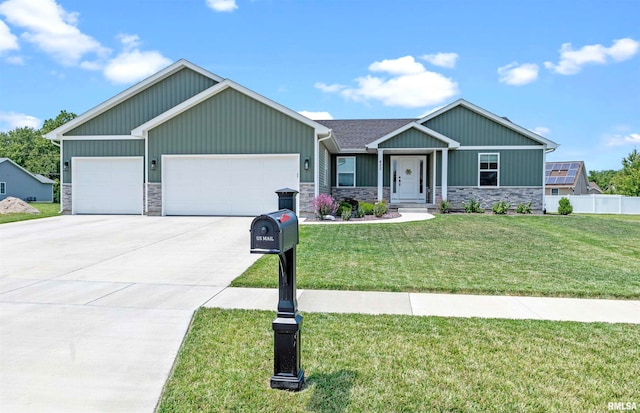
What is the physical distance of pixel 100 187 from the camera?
16812mm

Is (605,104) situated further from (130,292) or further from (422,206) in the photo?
(130,292)

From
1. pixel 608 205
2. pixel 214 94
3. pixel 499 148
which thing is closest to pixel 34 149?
pixel 214 94

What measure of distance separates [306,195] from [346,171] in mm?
5335

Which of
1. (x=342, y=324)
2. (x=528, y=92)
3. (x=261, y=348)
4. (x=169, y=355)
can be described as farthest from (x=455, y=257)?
(x=528, y=92)

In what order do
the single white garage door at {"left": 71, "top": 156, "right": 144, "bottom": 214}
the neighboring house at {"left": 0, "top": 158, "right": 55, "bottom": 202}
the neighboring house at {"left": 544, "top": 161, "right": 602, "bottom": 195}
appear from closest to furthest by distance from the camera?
the single white garage door at {"left": 71, "top": 156, "right": 144, "bottom": 214}, the neighboring house at {"left": 0, "top": 158, "right": 55, "bottom": 202}, the neighboring house at {"left": 544, "top": 161, "right": 602, "bottom": 195}

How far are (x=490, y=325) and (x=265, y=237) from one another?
2.72m

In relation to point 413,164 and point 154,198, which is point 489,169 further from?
point 154,198

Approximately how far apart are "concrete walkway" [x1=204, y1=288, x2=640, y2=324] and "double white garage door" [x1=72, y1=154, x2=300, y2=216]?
1030cm

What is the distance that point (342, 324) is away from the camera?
13.4 ft

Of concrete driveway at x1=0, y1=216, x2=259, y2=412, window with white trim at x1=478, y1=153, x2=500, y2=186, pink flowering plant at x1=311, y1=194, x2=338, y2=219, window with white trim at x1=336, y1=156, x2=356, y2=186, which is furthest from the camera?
window with white trim at x1=336, y1=156, x2=356, y2=186

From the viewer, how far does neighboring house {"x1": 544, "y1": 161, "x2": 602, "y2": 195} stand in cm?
4356

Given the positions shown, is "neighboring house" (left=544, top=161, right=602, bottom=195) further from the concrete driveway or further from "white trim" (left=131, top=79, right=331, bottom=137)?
the concrete driveway

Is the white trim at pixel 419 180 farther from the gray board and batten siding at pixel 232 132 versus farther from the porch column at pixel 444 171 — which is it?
the gray board and batten siding at pixel 232 132

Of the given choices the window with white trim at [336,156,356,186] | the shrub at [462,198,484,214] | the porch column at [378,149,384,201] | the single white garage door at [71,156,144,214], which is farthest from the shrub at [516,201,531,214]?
the single white garage door at [71,156,144,214]
